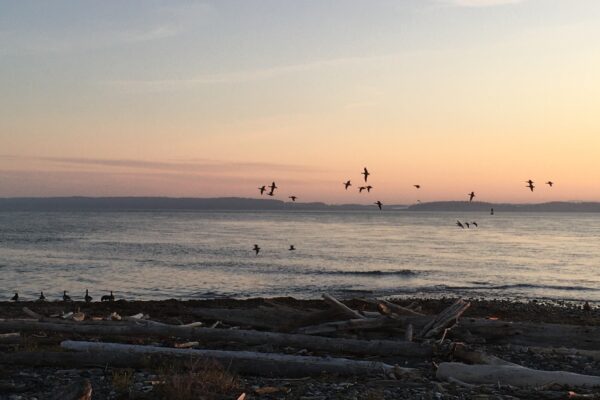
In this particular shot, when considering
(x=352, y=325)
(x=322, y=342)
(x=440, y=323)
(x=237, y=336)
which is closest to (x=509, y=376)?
(x=440, y=323)

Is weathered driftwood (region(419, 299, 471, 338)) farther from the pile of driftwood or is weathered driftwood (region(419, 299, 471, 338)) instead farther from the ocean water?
the ocean water

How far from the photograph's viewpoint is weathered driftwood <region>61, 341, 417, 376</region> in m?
11.0

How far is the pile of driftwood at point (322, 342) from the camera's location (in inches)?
433

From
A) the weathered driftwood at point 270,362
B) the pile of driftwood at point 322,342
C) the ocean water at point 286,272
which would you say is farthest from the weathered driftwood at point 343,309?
the ocean water at point 286,272

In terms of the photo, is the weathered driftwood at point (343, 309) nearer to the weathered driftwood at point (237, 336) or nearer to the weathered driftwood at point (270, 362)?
the weathered driftwood at point (237, 336)

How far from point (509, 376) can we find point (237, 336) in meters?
5.64

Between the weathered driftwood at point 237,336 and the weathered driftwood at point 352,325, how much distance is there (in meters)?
1.13

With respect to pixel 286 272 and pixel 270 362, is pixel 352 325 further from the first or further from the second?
pixel 286 272

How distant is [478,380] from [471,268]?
130 ft

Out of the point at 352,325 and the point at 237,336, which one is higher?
the point at 352,325

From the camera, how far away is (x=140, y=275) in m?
39.7

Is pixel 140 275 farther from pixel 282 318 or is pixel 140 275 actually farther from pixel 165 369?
pixel 165 369

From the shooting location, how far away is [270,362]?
36.4 feet

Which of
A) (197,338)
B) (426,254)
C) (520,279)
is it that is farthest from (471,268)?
(197,338)
